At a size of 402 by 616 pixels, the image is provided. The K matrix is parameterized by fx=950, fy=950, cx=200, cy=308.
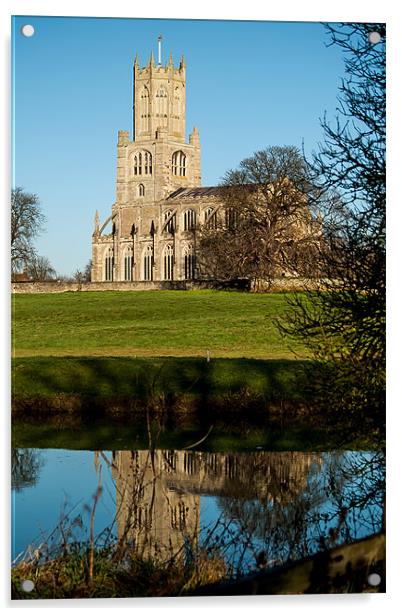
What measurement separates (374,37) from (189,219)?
124 ft

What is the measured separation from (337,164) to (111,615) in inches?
162

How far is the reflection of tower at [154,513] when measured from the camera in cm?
718

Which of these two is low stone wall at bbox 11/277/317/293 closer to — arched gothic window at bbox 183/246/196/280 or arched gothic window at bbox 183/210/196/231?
arched gothic window at bbox 183/246/196/280

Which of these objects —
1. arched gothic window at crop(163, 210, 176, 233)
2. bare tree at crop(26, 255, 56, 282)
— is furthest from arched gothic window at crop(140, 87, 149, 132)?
arched gothic window at crop(163, 210, 176, 233)

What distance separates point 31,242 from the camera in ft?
26.2

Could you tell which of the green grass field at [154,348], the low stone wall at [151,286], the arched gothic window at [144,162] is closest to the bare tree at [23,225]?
the green grass field at [154,348]

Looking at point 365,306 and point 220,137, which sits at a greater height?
point 220,137

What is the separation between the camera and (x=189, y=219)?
45188 mm

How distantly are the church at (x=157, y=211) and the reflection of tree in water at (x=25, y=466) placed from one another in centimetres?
549

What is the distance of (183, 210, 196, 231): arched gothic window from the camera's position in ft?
143

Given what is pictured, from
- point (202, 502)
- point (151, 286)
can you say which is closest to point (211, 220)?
point (151, 286)

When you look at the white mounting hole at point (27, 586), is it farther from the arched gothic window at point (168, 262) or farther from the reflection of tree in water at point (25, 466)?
the arched gothic window at point (168, 262)
